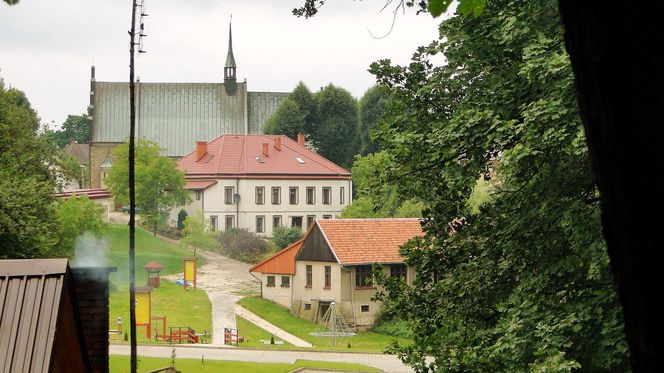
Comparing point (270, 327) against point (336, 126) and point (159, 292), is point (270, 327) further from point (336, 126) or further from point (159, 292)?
point (336, 126)

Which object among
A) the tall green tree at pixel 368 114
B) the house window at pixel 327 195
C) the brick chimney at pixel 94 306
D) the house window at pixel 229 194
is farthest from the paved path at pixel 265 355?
the tall green tree at pixel 368 114

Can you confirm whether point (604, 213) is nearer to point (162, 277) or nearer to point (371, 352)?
point (371, 352)

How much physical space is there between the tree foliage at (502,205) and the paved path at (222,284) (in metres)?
32.0

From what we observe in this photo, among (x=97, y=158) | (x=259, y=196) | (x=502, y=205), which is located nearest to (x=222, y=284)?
(x=259, y=196)

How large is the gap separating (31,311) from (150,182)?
216 feet

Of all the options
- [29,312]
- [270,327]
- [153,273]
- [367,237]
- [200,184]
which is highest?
[200,184]

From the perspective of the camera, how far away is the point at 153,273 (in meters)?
61.8

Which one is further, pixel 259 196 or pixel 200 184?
pixel 259 196

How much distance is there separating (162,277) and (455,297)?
50.6m

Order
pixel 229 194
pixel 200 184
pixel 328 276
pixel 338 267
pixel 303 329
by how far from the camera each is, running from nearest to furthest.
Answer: pixel 303 329, pixel 338 267, pixel 328 276, pixel 200 184, pixel 229 194

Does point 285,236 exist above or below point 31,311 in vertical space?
above

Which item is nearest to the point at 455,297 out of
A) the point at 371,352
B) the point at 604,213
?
the point at 604,213

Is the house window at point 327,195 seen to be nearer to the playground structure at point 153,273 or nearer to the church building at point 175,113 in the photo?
the church building at point 175,113

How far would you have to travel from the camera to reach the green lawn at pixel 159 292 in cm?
A: 5078
